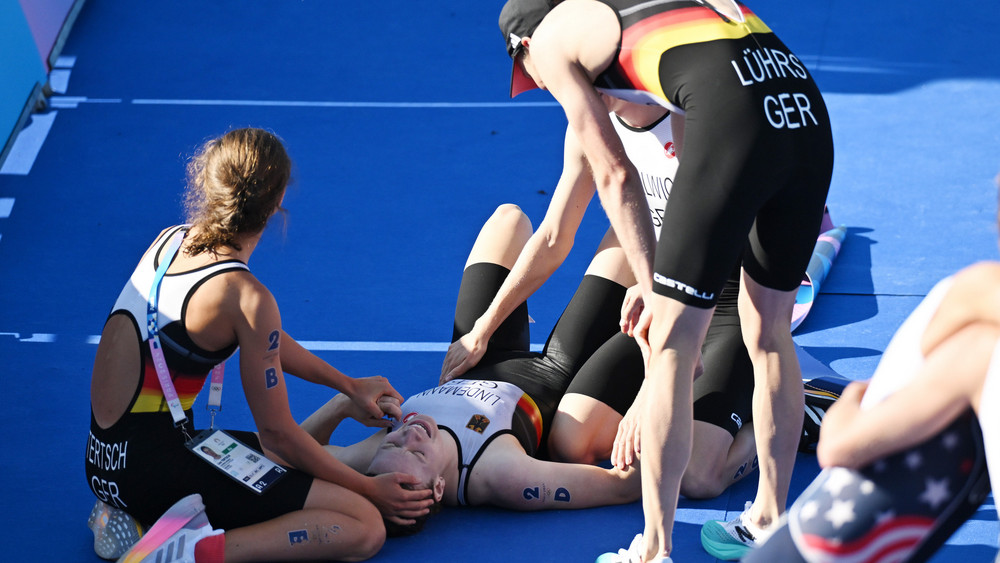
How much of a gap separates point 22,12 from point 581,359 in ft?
13.9

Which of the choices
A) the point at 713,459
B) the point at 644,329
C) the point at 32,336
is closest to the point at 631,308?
the point at 644,329

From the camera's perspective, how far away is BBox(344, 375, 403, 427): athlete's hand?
113 inches

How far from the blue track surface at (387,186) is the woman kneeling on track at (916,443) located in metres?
1.00

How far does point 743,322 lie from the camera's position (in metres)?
2.44

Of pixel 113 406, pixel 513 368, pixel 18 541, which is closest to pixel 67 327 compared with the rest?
pixel 18 541

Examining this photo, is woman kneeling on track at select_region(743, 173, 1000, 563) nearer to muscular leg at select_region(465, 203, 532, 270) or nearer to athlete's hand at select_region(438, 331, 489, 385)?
athlete's hand at select_region(438, 331, 489, 385)

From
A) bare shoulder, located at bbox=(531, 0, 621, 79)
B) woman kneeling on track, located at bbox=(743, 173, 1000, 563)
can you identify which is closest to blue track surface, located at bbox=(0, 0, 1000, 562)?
woman kneeling on track, located at bbox=(743, 173, 1000, 563)

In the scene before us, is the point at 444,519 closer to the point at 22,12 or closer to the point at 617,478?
the point at 617,478

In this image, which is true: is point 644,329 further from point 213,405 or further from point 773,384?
point 213,405

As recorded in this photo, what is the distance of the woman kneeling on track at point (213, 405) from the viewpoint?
7.81 feet

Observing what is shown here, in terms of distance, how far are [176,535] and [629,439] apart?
1.16 meters

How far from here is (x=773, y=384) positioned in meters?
2.41

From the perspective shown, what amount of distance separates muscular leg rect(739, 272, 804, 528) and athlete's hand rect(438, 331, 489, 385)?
956 mm

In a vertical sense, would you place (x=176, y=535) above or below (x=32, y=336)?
above
